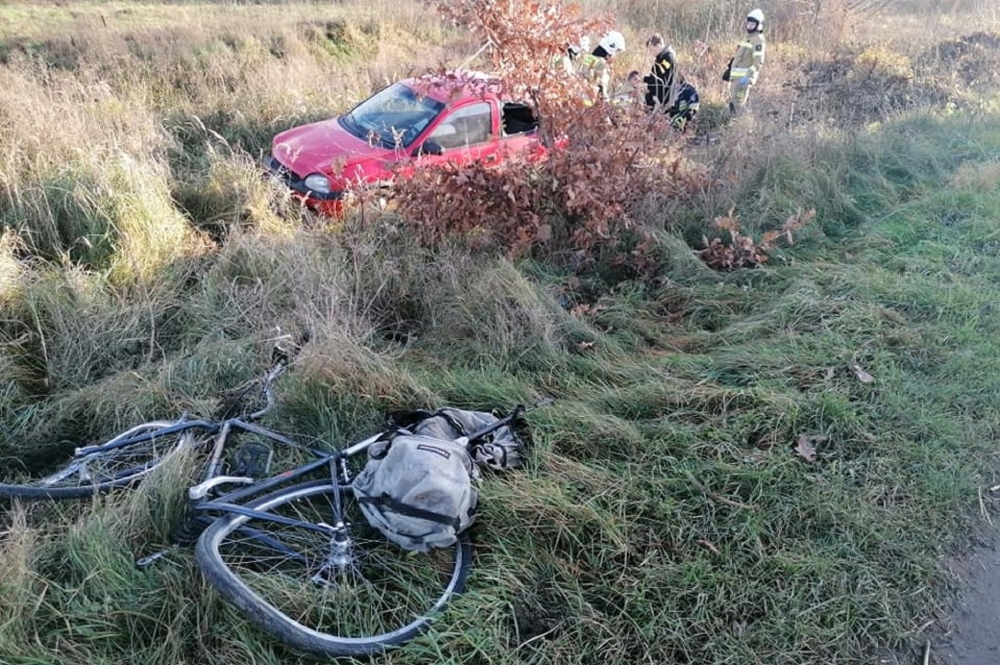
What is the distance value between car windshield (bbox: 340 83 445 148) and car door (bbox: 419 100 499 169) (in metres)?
0.15

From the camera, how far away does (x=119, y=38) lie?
12266 mm

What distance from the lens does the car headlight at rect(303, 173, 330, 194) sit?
643 cm

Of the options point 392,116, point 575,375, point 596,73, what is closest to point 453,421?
point 575,375

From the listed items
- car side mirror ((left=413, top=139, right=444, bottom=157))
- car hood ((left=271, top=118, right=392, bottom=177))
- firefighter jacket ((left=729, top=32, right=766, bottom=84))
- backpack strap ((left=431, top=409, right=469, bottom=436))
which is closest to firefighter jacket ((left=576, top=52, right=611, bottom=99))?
car side mirror ((left=413, top=139, right=444, bottom=157))

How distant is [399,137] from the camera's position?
617 cm

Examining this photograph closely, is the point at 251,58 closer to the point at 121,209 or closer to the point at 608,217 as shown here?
the point at 121,209

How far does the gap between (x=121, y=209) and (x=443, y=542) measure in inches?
166

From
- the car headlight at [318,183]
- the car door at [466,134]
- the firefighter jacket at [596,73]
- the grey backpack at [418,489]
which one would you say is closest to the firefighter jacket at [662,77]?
the firefighter jacket at [596,73]

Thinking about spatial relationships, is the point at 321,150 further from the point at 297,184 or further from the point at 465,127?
the point at 465,127

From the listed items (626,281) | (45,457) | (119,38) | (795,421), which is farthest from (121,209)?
(119,38)

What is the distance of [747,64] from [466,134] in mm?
5536

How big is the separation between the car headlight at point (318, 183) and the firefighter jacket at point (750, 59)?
22.4 ft

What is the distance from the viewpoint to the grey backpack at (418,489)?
279 centimetres

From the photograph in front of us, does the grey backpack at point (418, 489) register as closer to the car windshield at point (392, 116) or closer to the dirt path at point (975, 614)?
the dirt path at point (975, 614)
